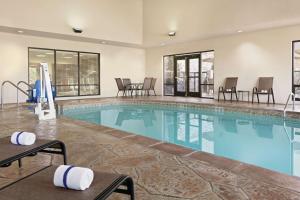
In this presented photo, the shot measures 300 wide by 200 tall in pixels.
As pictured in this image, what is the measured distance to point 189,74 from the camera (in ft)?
36.4

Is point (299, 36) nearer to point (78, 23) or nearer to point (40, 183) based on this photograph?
point (78, 23)

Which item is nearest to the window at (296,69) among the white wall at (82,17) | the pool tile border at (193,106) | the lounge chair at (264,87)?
the lounge chair at (264,87)

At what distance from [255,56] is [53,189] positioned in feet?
28.7

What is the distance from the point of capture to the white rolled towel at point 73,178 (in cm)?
101

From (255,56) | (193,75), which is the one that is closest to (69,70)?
(193,75)

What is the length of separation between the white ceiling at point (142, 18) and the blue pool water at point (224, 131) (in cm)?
299

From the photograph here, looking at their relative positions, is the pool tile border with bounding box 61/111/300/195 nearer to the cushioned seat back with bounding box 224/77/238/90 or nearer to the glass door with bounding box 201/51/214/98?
the cushioned seat back with bounding box 224/77/238/90

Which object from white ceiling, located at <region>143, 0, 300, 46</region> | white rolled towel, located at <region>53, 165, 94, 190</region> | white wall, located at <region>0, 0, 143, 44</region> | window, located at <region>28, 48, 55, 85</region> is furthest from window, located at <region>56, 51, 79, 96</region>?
white rolled towel, located at <region>53, 165, 94, 190</region>

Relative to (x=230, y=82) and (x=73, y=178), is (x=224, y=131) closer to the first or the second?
(x=230, y=82)

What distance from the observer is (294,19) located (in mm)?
6996

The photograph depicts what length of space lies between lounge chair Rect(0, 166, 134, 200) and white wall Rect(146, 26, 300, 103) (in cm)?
813

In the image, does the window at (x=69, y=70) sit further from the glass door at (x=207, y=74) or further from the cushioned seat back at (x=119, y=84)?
the glass door at (x=207, y=74)

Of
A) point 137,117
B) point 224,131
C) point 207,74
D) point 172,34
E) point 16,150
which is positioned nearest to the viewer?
point 16,150

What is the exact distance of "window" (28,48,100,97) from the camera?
934cm
